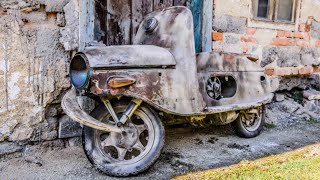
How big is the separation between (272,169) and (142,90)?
1248mm

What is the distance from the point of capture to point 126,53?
2.57 metres

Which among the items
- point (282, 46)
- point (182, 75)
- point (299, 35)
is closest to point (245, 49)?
point (282, 46)

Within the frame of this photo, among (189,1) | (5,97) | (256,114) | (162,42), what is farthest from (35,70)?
(256,114)

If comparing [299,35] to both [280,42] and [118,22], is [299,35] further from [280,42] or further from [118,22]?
[118,22]

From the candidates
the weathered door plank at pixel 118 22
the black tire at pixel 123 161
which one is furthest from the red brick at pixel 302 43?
the black tire at pixel 123 161

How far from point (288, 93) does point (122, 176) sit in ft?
11.4

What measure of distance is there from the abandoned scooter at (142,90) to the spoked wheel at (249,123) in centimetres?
43

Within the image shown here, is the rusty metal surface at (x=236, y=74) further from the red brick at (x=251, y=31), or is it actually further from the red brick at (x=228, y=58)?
the red brick at (x=251, y=31)

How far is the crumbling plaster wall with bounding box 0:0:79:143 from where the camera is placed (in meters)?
2.83

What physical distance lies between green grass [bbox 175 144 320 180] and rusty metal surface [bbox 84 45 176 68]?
95 centimetres

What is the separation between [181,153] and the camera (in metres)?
3.16

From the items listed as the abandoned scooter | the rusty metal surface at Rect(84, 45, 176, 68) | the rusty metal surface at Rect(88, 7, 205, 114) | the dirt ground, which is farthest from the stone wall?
the rusty metal surface at Rect(84, 45, 176, 68)

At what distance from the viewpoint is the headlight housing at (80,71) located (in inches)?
96.7

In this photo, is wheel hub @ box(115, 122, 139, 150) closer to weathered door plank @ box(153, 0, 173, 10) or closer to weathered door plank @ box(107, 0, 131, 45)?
weathered door plank @ box(107, 0, 131, 45)
